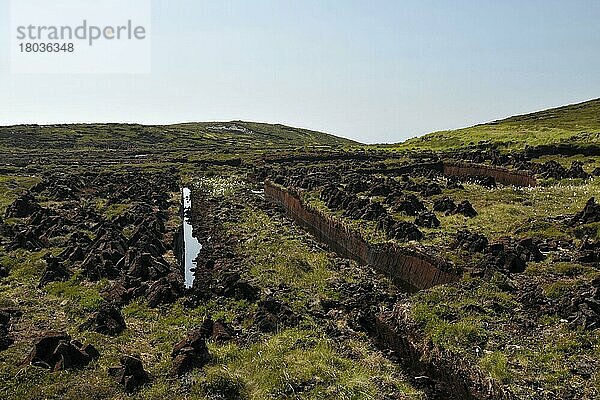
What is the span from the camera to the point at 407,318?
81.3 feet

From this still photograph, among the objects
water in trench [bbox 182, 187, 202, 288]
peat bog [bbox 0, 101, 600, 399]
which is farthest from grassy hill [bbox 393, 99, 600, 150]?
water in trench [bbox 182, 187, 202, 288]

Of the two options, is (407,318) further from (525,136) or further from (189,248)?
(525,136)

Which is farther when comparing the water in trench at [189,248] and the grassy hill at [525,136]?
the grassy hill at [525,136]

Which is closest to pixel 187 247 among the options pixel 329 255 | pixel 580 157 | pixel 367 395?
pixel 329 255

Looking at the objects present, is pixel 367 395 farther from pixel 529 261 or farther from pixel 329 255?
pixel 329 255

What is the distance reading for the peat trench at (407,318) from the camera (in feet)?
65.3

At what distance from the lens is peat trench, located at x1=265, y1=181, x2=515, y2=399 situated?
65.3 feet

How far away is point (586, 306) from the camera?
875 inches

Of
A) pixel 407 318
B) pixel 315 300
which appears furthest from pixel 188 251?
pixel 407 318

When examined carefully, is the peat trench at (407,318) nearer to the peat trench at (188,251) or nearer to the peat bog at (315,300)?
the peat bog at (315,300)

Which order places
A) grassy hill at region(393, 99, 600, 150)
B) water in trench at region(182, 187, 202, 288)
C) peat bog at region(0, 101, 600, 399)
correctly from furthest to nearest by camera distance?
grassy hill at region(393, 99, 600, 150)
water in trench at region(182, 187, 202, 288)
peat bog at region(0, 101, 600, 399)

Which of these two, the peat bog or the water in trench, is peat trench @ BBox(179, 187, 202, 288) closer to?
the water in trench

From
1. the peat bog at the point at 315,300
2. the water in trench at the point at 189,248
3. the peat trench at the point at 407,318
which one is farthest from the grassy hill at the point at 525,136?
the water in trench at the point at 189,248

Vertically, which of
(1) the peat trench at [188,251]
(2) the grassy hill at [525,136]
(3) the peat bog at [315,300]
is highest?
(2) the grassy hill at [525,136]
